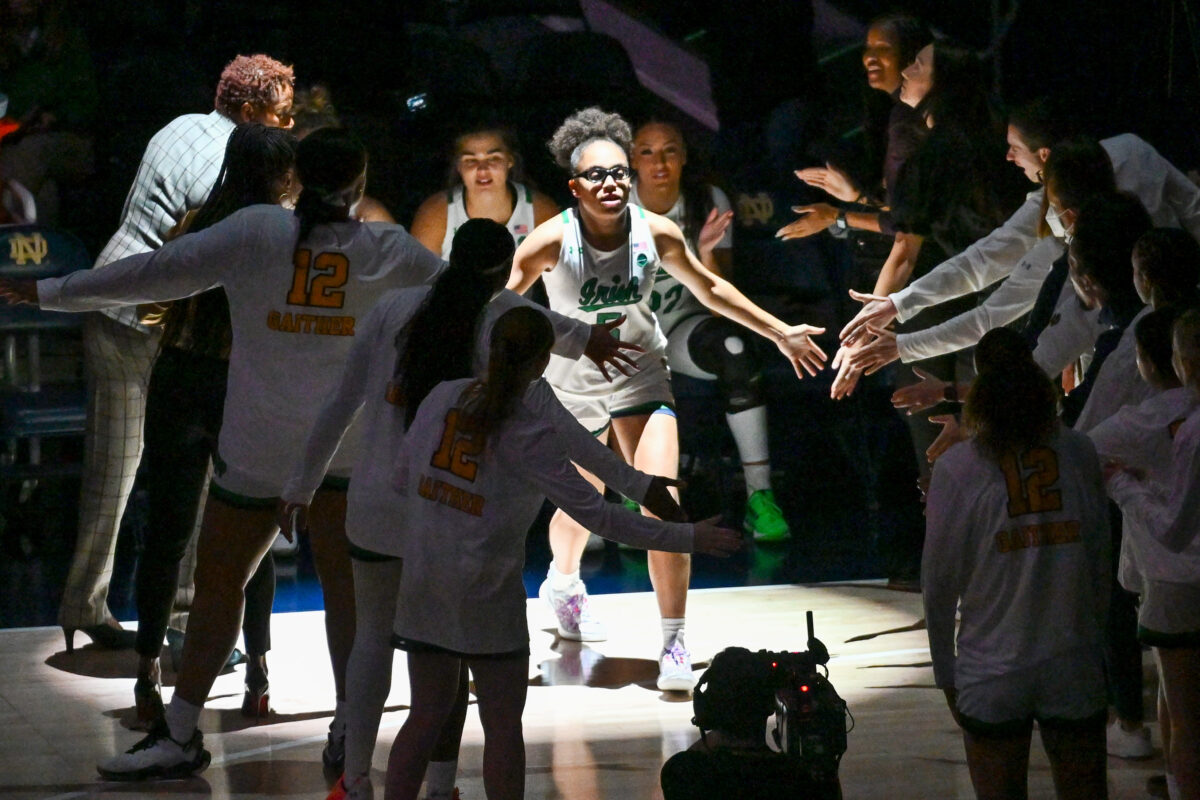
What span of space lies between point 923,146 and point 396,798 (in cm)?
314

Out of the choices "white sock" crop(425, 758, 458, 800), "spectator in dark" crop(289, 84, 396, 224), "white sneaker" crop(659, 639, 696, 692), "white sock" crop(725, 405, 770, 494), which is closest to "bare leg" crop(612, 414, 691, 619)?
"white sneaker" crop(659, 639, 696, 692)

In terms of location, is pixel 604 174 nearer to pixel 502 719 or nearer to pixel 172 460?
pixel 172 460

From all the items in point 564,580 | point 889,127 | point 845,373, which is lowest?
point 564,580

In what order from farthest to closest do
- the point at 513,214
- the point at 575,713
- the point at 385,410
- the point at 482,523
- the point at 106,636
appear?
the point at 513,214, the point at 106,636, the point at 575,713, the point at 385,410, the point at 482,523

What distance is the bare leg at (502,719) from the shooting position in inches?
123

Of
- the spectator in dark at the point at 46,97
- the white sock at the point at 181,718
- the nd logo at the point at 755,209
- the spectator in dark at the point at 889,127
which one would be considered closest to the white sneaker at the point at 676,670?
the white sock at the point at 181,718

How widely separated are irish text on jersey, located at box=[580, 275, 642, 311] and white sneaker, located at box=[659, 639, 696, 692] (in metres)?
1.02

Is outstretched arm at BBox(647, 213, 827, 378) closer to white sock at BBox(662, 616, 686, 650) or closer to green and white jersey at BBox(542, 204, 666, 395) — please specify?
green and white jersey at BBox(542, 204, 666, 395)

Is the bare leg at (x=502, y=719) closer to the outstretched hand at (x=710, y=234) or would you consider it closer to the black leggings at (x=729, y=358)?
the outstretched hand at (x=710, y=234)

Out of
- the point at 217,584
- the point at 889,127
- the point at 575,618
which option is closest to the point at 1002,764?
the point at 217,584

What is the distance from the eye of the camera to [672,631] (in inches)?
189

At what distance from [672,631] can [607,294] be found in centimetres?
101

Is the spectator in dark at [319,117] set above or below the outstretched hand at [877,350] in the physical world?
above

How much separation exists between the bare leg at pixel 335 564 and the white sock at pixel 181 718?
0.37 m
